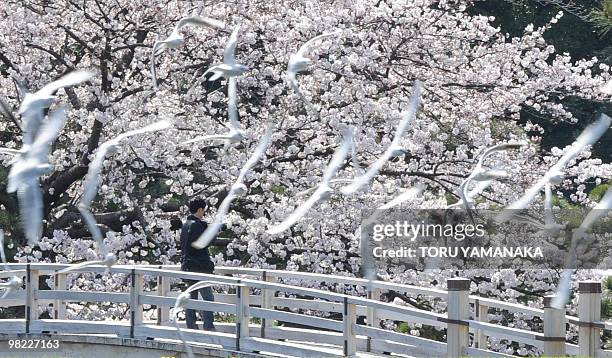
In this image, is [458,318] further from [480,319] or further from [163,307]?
[163,307]

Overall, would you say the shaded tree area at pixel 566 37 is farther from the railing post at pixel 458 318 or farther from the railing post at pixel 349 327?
the railing post at pixel 458 318

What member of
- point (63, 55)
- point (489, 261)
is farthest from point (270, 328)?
point (63, 55)

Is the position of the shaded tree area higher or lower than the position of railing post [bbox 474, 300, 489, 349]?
higher

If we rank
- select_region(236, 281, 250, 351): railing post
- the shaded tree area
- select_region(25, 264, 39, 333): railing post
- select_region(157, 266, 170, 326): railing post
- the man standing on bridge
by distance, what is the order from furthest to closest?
the shaded tree area
select_region(157, 266, 170, 326): railing post
select_region(25, 264, 39, 333): railing post
the man standing on bridge
select_region(236, 281, 250, 351): railing post

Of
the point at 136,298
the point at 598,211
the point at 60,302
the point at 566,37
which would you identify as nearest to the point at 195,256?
the point at 136,298

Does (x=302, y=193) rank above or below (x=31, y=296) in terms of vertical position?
above

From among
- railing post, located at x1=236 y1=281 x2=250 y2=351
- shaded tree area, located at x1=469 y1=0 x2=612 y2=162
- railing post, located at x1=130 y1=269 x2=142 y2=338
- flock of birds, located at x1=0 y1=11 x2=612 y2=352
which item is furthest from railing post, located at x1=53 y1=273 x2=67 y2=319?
shaded tree area, located at x1=469 y1=0 x2=612 y2=162

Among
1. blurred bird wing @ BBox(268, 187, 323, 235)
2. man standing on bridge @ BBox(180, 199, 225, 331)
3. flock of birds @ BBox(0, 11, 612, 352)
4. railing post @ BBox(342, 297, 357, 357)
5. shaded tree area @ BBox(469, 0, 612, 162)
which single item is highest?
shaded tree area @ BBox(469, 0, 612, 162)

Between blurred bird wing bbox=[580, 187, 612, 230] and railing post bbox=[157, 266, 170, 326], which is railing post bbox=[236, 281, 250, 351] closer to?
railing post bbox=[157, 266, 170, 326]

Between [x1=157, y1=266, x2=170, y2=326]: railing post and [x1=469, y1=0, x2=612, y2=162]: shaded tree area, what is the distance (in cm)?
1486

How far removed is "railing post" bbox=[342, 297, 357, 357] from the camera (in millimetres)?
11344

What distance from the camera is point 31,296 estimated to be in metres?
13.3

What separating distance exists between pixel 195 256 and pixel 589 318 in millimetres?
3825

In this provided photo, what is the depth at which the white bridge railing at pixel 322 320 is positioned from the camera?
1071 centimetres
